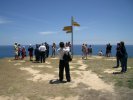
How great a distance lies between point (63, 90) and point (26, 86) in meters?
2.12

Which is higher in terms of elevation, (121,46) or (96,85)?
Result: (121,46)

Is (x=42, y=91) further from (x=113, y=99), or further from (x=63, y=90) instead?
(x=113, y=99)

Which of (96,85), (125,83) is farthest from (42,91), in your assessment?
(125,83)

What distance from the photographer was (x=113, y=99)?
31.9 ft

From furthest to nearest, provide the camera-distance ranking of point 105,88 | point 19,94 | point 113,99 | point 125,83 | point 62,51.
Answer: point 62,51 → point 125,83 → point 105,88 → point 19,94 → point 113,99

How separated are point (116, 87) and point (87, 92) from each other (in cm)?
176

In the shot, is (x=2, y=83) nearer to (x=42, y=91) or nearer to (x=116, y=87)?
(x=42, y=91)

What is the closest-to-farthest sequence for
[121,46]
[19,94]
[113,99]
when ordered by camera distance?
[113,99]
[19,94]
[121,46]

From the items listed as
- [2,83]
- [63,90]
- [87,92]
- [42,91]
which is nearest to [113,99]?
[87,92]

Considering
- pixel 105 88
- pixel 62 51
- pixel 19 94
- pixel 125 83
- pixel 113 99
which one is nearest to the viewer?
pixel 113 99

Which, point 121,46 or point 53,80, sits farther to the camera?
point 121,46

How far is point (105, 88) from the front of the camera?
11.7 meters

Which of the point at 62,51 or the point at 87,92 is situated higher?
the point at 62,51

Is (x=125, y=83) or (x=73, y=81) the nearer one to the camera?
(x=125, y=83)
